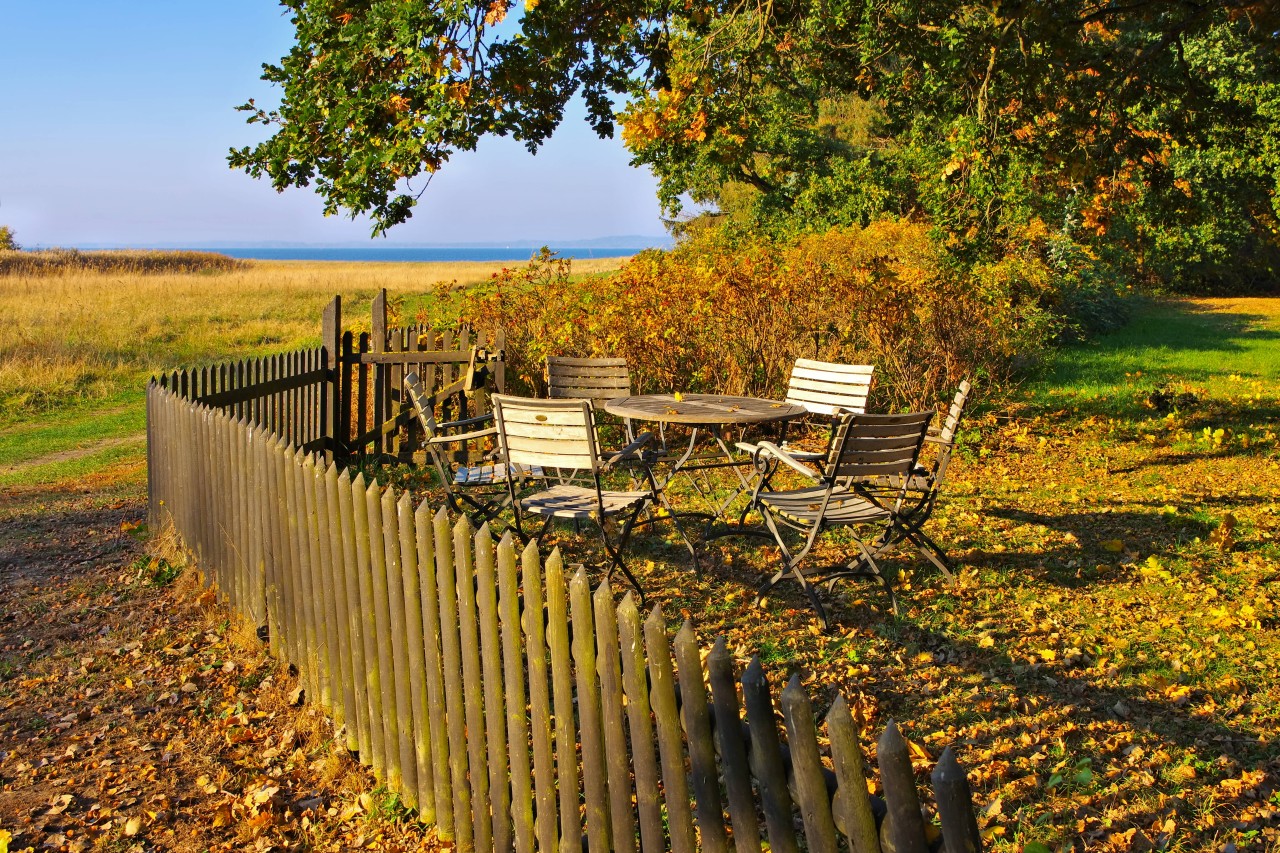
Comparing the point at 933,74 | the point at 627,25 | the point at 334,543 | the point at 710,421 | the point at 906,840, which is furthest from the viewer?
the point at 933,74

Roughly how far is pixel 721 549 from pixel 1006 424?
5.57 m

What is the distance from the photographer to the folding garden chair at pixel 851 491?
18.4 feet

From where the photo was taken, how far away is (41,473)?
35.9 feet

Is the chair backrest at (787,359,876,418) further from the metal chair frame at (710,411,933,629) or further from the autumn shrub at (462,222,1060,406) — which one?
the autumn shrub at (462,222,1060,406)

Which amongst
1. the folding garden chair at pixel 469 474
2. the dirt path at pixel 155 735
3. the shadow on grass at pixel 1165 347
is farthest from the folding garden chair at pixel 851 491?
the shadow on grass at pixel 1165 347

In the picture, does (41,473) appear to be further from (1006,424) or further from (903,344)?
(1006,424)

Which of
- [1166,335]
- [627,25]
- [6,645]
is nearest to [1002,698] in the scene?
[6,645]

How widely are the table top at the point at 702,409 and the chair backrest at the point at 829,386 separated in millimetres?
505

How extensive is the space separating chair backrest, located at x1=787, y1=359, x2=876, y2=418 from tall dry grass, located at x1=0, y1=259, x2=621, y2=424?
4926mm

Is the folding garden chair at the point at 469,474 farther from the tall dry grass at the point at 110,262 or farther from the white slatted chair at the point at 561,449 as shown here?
the tall dry grass at the point at 110,262

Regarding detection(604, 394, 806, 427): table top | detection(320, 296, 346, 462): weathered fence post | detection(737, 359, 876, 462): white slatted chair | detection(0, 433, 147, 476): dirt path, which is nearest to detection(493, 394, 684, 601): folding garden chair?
detection(604, 394, 806, 427): table top

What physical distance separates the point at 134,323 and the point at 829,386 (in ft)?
66.5

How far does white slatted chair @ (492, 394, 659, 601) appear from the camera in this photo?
231 inches

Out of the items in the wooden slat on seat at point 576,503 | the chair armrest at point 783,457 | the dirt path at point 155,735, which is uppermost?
the chair armrest at point 783,457
